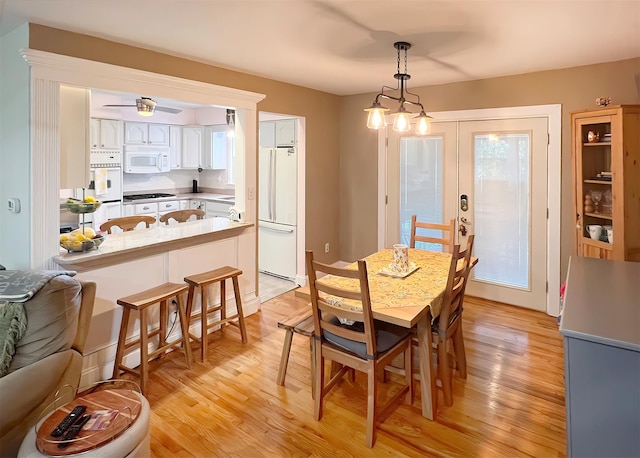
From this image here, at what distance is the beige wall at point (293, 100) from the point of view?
8.58ft

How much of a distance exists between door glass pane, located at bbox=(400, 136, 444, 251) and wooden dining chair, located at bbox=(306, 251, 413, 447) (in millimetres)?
2422

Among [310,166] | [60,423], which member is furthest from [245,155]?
[60,423]

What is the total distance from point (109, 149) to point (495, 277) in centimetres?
531

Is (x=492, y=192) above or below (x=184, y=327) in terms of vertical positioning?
above

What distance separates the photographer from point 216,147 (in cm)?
682

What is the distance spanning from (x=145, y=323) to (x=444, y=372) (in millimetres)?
→ 1993

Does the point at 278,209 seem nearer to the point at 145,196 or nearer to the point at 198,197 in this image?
the point at 198,197

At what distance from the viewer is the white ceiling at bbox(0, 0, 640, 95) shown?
7.23 ft

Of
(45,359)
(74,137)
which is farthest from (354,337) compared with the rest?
(74,137)

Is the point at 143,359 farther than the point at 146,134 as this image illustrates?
No

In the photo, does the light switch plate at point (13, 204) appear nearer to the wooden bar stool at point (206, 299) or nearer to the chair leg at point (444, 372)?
the wooden bar stool at point (206, 299)

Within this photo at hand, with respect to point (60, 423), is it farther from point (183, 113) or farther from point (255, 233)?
point (183, 113)

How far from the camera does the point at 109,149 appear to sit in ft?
18.4

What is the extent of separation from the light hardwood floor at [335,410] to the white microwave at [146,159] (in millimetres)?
3770
